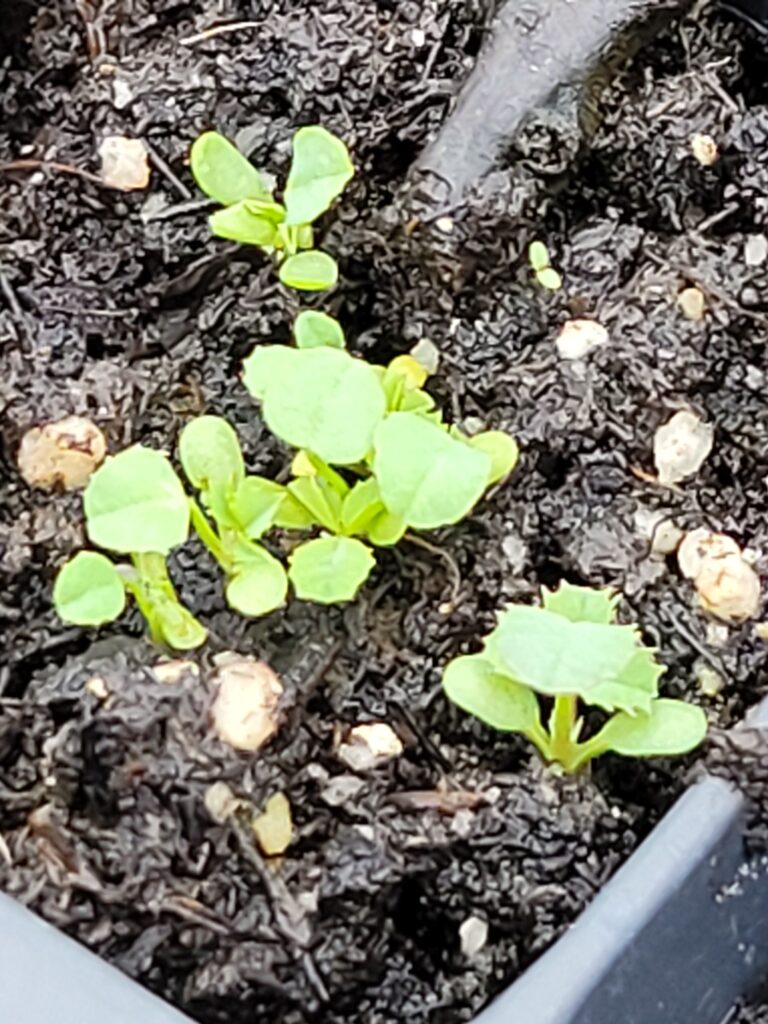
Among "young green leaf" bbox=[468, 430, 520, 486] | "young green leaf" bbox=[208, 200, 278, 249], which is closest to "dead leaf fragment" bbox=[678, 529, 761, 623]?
"young green leaf" bbox=[468, 430, 520, 486]

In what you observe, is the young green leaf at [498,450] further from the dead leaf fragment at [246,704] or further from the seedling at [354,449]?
the dead leaf fragment at [246,704]

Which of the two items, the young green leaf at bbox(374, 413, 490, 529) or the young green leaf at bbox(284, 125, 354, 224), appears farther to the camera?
the young green leaf at bbox(284, 125, 354, 224)

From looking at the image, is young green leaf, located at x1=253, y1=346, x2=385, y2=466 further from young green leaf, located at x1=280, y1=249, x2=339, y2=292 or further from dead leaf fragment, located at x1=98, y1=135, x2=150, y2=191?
dead leaf fragment, located at x1=98, y1=135, x2=150, y2=191

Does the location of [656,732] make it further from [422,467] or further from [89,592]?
[89,592]

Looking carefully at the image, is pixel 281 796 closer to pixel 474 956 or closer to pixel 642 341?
pixel 474 956

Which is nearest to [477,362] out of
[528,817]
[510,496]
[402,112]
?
[510,496]

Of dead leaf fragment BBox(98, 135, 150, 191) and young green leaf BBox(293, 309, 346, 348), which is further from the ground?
young green leaf BBox(293, 309, 346, 348)

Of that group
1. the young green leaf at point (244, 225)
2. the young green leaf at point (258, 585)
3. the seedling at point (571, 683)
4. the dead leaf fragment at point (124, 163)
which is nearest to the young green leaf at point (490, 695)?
the seedling at point (571, 683)
